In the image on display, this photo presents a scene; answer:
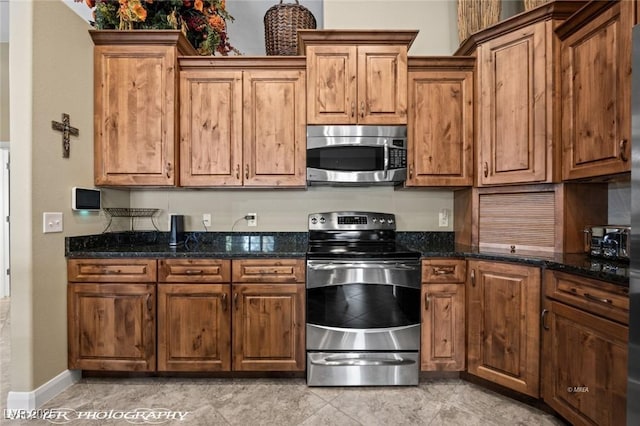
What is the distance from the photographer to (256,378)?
221 centimetres

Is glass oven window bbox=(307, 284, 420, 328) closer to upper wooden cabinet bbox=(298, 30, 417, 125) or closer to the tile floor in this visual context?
the tile floor

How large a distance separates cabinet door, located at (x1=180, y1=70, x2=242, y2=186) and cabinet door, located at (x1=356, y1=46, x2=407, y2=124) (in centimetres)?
93

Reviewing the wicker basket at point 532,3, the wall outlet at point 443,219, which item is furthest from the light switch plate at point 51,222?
the wicker basket at point 532,3

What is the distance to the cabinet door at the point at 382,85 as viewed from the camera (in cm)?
234

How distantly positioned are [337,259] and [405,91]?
135 centimetres

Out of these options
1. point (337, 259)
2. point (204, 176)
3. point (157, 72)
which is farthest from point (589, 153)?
point (157, 72)

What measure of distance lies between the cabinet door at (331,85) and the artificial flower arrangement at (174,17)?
2.63 ft

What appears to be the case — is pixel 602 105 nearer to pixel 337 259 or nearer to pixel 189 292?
pixel 337 259

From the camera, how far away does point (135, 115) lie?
2.34 m

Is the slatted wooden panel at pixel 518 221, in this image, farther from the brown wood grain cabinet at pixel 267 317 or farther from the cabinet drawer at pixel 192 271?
the cabinet drawer at pixel 192 271

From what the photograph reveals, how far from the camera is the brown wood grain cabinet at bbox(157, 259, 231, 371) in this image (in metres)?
2.11

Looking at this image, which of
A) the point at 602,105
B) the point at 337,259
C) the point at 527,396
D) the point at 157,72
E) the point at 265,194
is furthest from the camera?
the point at 265,194

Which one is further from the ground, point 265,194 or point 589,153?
point 589,153

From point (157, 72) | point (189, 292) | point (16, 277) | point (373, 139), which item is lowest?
point (189, 292)
